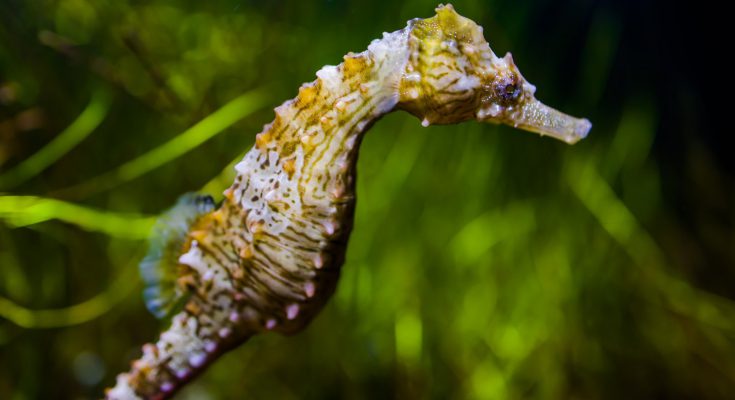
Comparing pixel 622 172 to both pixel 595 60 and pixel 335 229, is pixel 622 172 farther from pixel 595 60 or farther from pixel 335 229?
pixel 335 229

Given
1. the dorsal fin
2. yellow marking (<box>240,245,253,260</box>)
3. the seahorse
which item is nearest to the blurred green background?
the dorsal fin

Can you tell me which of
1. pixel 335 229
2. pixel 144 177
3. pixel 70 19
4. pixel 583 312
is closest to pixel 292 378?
pixel 144 177

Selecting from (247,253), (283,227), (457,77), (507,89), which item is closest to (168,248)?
(247,253)

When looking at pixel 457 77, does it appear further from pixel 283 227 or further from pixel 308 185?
pixel 283 227

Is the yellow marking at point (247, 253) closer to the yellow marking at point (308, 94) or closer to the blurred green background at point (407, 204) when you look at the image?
the yellow marking at point (308, 94)

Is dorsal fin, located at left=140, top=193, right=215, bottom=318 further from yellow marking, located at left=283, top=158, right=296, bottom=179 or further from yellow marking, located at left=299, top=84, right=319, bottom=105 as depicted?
yellow marking, located at left=299, top=84, right=319, bottom=105
